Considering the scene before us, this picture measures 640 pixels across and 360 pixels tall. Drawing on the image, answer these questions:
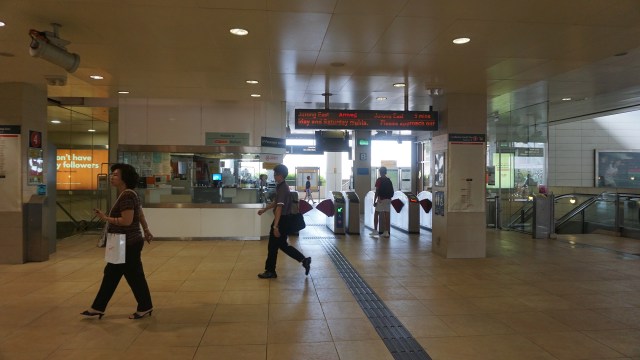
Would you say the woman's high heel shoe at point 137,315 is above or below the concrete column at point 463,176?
below

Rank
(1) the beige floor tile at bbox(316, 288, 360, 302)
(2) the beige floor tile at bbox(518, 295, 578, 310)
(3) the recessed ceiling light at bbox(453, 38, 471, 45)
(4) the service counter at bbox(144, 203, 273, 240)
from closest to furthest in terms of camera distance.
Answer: (2) the beige floor tile at bbox(518, 295, 578, 310), (3) the recessed ceiling light at bbox(453, 38, 471, 45), (1) the beige floor tile at bbox(316, 288, 360, 302), (4) the service counter at bbox(144, 203, 273, 240)

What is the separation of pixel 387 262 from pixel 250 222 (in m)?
3.54

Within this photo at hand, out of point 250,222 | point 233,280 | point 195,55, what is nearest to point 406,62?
point 195,55

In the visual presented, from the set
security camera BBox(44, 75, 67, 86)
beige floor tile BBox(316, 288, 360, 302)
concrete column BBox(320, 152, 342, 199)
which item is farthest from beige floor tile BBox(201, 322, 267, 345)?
concrete column BBox(320, 152, 342, 199)

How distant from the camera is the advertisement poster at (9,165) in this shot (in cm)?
691

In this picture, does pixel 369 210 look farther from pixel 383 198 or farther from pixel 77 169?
pixel 77 169

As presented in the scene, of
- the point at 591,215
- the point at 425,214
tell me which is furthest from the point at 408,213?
the point at 591,215

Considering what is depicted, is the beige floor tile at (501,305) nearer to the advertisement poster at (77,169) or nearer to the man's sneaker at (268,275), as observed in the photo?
the man's sneaker at (268,275)

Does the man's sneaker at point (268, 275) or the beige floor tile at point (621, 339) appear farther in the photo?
the man's sneaker at point (268, 275)

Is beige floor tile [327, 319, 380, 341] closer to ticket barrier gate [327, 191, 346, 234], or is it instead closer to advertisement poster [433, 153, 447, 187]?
advertisement poster [433, 153, 447, 187]

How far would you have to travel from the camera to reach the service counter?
30.2ft

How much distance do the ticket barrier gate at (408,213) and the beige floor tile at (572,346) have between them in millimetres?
6774

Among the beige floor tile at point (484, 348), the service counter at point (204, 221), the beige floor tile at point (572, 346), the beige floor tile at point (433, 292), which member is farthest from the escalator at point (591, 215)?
the beige floor tile at point (484, 348)

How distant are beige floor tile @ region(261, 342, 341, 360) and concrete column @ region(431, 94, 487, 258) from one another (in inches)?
178
